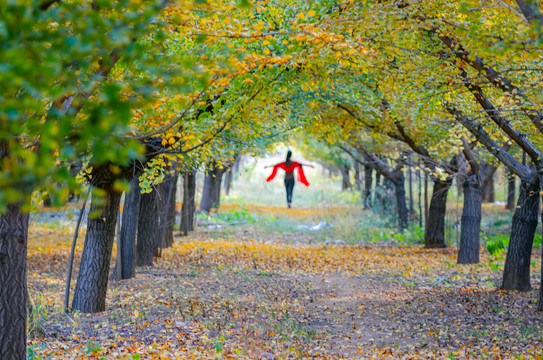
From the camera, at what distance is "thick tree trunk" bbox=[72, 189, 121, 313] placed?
722 cm

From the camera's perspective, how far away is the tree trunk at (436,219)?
16.1m

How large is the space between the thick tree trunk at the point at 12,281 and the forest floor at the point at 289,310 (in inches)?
18.7

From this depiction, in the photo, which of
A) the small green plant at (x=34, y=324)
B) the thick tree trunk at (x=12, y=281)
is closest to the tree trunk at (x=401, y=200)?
the small green plant at (x=34, y=324)

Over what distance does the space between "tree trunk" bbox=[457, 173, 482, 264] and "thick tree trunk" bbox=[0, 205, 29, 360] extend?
37.0 ft

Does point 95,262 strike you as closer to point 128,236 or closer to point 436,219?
point 128,236

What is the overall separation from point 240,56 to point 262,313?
3.94 m

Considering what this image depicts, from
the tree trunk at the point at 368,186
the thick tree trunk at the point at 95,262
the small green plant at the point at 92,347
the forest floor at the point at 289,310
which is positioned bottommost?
the forest floor at the point at 289,310

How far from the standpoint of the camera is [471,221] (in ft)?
43.8

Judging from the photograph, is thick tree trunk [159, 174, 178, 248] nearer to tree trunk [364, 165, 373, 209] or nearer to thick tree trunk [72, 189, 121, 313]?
thick tree trunk [72, 189, 121, 313]

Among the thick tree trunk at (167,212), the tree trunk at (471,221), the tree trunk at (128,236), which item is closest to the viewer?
the tree trunk at (128,236)

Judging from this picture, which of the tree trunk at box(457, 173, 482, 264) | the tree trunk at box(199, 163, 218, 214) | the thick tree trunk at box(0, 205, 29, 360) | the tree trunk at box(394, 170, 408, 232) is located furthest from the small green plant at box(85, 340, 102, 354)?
the tree trunk at box(199, 163, 218, 214)

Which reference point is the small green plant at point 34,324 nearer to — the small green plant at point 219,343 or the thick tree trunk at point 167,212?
the small green plant at point 219,343

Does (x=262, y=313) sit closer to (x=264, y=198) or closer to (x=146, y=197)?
(x=146, y=197)

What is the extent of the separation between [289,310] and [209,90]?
4115 millimetres
